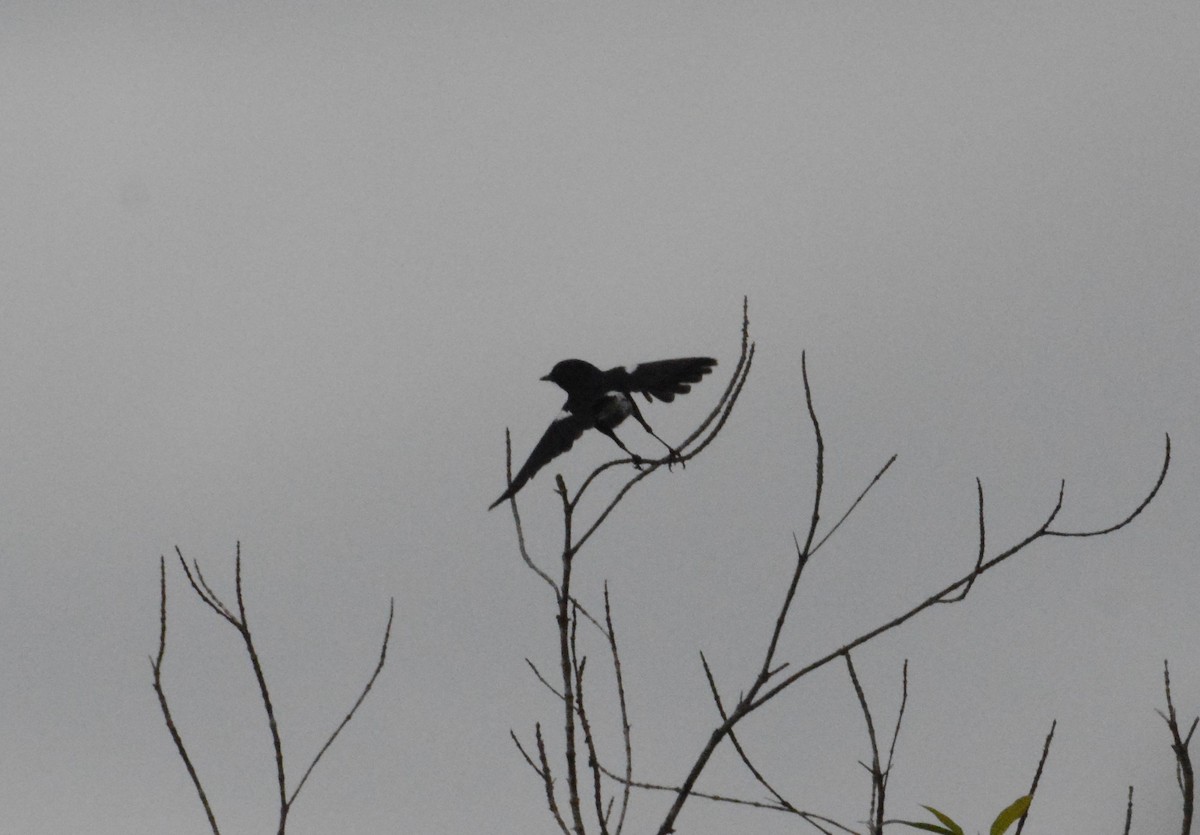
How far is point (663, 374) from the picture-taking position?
36.5 feet

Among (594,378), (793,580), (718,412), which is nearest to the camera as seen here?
(793,580)

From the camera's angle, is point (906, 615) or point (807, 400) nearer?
point (906, 615)

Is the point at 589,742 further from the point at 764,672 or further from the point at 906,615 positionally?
the point at 906,615

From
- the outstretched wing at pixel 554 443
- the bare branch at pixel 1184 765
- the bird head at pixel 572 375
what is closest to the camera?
the bare branch at pixel 1184 765

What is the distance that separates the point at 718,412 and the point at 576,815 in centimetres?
165

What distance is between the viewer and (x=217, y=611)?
423 centimetres

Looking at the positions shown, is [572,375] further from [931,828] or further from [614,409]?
[931,828]

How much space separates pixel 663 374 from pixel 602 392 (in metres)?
0.77

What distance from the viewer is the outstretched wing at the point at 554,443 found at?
10.2m

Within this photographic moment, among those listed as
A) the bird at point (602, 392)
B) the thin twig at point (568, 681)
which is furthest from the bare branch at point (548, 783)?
the bird at point (602, 392)

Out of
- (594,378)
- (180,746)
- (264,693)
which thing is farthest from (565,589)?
(594,378)

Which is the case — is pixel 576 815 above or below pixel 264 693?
below

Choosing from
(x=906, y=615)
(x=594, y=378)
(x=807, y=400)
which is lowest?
(x=906, y=615)

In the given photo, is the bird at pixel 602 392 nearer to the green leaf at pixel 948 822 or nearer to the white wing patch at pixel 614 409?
the white wing patch at pixel 614 409
